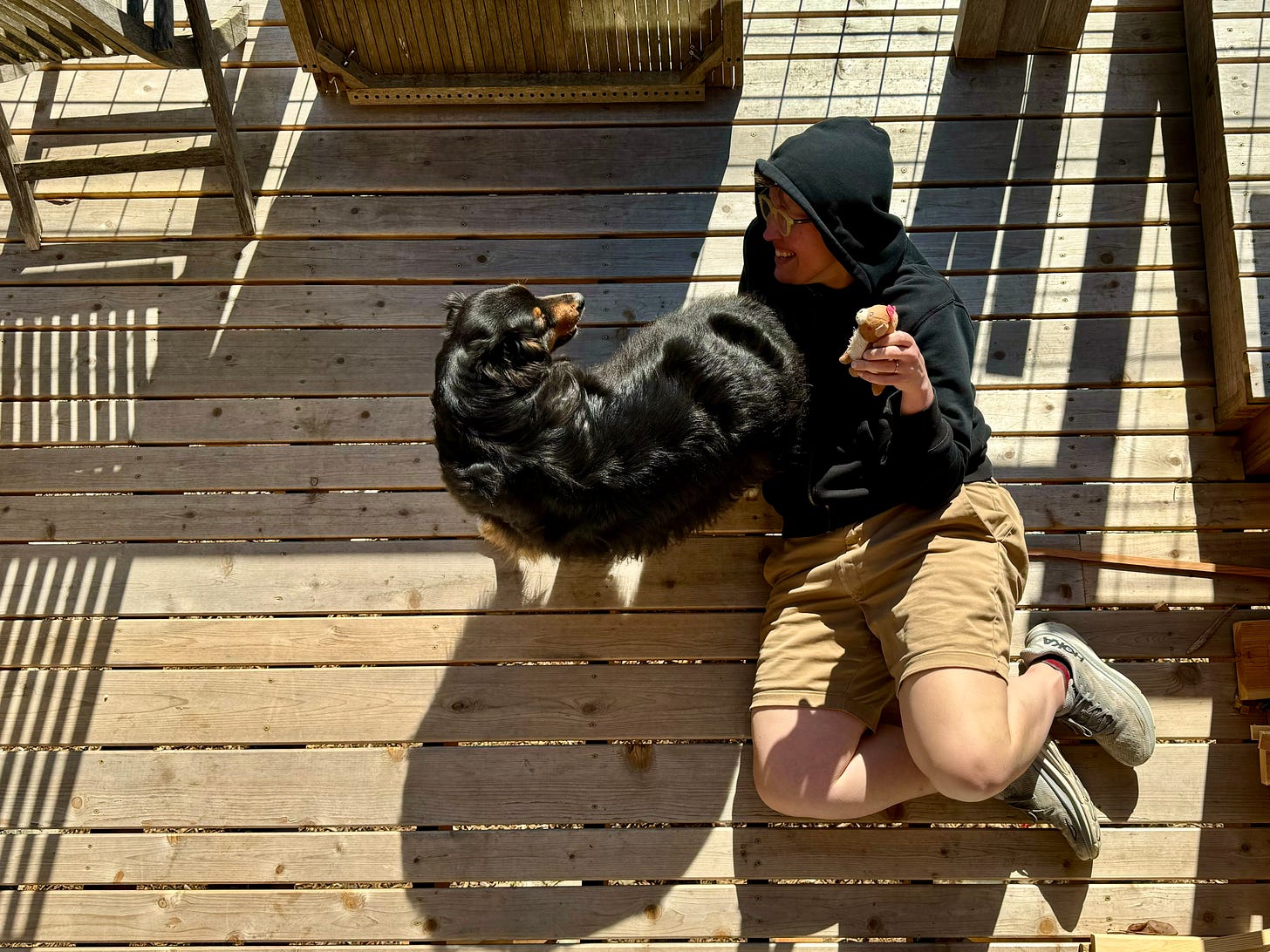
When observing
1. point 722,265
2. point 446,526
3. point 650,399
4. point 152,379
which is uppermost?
point 650,399

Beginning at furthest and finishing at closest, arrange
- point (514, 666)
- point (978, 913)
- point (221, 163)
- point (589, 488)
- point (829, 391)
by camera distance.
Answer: point (221, 163)
point (514, 666)
point (978, 913)
point (829, 391)
point (589, 488)

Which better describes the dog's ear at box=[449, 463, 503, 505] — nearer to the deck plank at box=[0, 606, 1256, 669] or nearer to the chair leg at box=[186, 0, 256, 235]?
the deck plank at box=[0, 606, 1256, 669]

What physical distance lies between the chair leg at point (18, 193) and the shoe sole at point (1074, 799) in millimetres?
3640

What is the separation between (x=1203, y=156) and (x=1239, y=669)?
5.62ft

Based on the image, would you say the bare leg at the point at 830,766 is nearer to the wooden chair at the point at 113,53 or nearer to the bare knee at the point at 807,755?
the bare knee at the point at 807,755

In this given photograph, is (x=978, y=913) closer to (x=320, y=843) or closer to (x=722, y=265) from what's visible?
(x=320, y=843)

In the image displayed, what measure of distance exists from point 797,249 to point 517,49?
151cm

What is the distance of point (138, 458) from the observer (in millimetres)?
2953

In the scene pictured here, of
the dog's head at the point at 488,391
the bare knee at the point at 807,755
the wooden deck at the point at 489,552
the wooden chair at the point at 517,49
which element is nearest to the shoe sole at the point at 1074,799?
the wooden deck at the point at 489,552

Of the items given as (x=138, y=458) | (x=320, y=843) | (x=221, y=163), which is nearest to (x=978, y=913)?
(x=320, y=843)

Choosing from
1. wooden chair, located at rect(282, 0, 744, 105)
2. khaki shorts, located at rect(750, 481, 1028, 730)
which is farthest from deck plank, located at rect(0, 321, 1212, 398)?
wooden chair, located at rect(282, 0, 744, 105)

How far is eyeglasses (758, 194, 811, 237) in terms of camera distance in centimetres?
213

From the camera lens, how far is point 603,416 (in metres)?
2.18

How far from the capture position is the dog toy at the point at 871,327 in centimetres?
184
